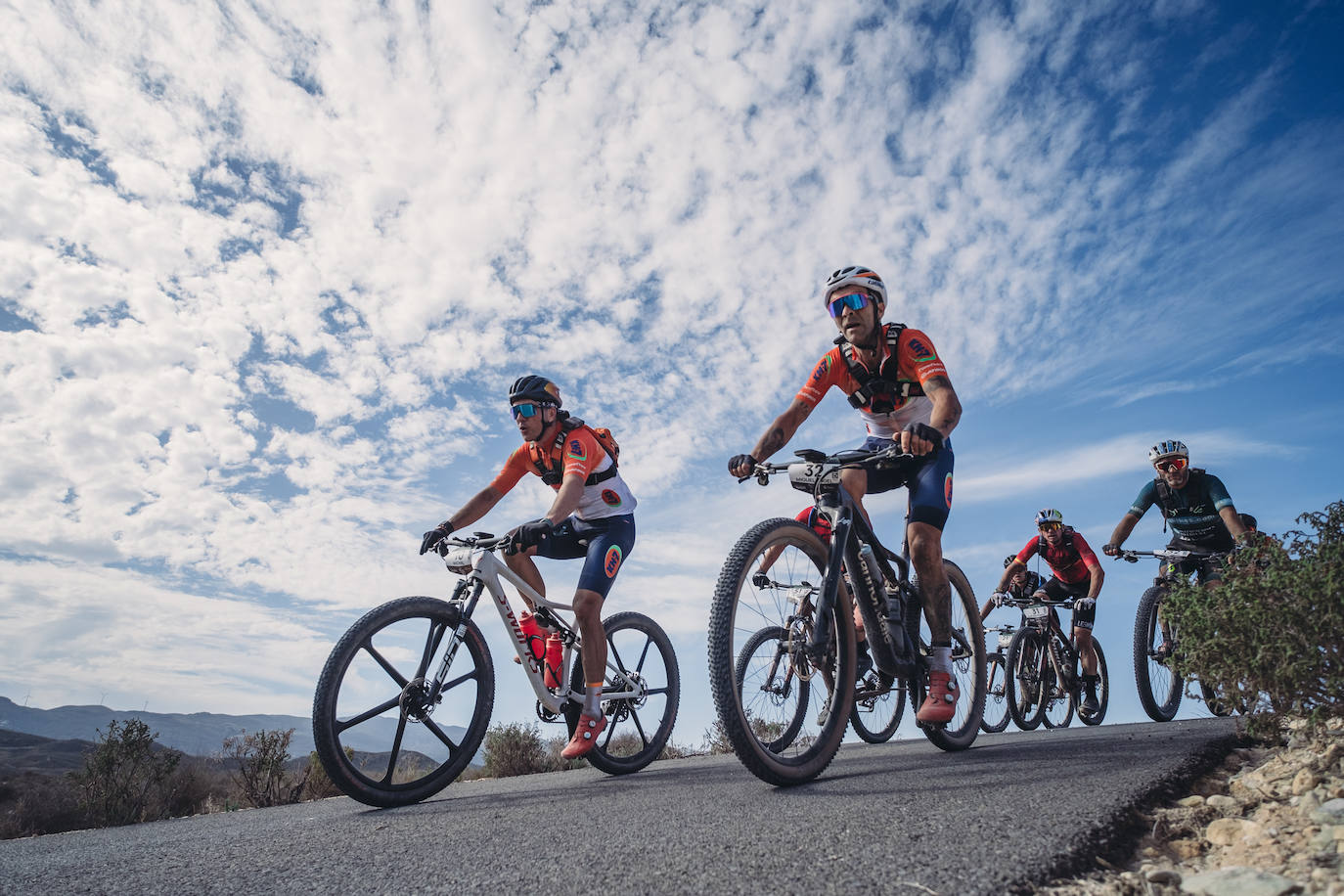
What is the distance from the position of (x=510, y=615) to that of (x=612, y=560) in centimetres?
88

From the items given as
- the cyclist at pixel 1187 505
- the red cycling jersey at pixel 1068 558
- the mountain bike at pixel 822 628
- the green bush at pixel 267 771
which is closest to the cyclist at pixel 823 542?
the mountain bike at pixel 822 628

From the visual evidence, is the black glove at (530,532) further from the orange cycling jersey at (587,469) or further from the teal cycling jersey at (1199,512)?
the teal cycling jersey at (1199,512)

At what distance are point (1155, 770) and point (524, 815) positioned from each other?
268cm

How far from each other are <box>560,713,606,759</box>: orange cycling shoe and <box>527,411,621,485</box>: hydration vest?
1.76 metres

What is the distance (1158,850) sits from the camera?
88.4 inches

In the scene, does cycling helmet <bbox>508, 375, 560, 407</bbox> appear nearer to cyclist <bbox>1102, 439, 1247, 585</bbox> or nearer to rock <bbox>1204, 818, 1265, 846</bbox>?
rock <bbox>1204, 818, 1265, 846</bbox>

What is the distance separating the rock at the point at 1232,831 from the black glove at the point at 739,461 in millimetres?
2545

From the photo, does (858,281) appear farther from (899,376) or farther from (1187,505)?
(1187,505)

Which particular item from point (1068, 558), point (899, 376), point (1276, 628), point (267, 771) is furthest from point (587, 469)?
point (1068, 558)

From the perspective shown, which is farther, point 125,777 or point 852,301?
point 125,777

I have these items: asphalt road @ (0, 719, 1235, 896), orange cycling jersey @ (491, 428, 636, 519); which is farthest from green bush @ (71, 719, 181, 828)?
orange cycling jersey @ (491, 428, 636, 519)

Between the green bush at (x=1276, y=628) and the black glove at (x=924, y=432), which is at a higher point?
the black glove at (x=924, y=432)

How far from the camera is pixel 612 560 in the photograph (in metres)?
5.62

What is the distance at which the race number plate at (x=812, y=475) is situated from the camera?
154 inches
